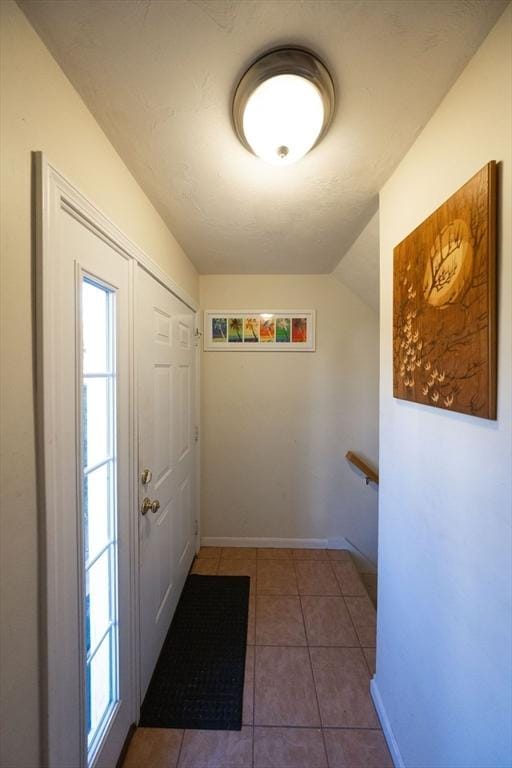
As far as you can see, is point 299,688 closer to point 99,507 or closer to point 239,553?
point 239,553

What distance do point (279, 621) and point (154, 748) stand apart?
0.82m

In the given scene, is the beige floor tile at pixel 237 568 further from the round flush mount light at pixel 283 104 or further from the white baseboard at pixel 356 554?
the round flush mount light at pixel 283 104

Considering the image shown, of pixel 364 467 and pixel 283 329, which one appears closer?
pixel 364 467

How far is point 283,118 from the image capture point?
0.84 metres

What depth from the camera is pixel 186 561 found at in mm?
2078

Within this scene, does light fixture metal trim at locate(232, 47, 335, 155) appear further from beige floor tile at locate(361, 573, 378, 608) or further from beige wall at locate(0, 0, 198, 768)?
beige floor tile at locate(361, 573, 378, 608)

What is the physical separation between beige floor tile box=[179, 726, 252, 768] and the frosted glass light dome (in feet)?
7.27

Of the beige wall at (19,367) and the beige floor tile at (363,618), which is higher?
the beige wall at (19,367)

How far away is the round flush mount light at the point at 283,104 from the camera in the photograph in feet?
2.41

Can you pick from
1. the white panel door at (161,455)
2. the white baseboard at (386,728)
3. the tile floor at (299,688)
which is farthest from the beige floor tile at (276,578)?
the white baseboard at (386,728)

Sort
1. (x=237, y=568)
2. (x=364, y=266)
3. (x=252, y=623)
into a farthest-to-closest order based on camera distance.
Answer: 1. (x=237, y=568)
2. (x=364, y=266)
3. (x=252, y=623)

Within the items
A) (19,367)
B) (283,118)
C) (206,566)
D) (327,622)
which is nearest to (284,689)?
(327,622)

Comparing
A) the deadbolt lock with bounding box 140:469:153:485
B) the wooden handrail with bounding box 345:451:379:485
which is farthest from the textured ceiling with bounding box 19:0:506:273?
the wooden handrail with bounding box 345:451:379:485

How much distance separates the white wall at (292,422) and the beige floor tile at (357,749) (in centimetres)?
128
